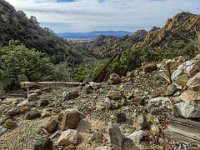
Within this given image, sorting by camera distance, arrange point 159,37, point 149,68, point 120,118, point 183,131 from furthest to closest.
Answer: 1. point 159,37
2. point 149,68
3. point 120,118
4. point 183,131

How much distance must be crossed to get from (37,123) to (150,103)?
1967 mm

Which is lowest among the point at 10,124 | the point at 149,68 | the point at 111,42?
the point at 111,42

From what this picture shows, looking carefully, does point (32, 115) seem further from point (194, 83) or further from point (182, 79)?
point (194, 83)

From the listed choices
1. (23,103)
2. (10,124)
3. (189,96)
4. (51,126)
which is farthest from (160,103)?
(23,103)

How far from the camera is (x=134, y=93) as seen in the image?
6621mm

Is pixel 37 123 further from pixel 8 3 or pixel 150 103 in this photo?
pixel 8 3

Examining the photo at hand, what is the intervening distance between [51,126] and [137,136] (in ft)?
4.98

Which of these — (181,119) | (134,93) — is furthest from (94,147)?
(134,93)

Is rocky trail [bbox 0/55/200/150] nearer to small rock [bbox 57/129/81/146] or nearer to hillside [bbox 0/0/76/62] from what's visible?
small rock [bbox 57/129/81/146]

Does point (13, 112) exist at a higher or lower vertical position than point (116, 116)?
lower

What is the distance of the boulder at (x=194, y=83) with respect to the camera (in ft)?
18.7

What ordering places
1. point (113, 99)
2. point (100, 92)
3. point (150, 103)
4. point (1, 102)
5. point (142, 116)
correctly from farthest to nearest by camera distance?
point (1, 102) < point (100, 92) < point (113, 99) < point (150, 103) < point (142, 116)

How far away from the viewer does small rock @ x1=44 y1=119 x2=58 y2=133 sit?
19.1 ft

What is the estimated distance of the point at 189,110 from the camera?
16.3ft
